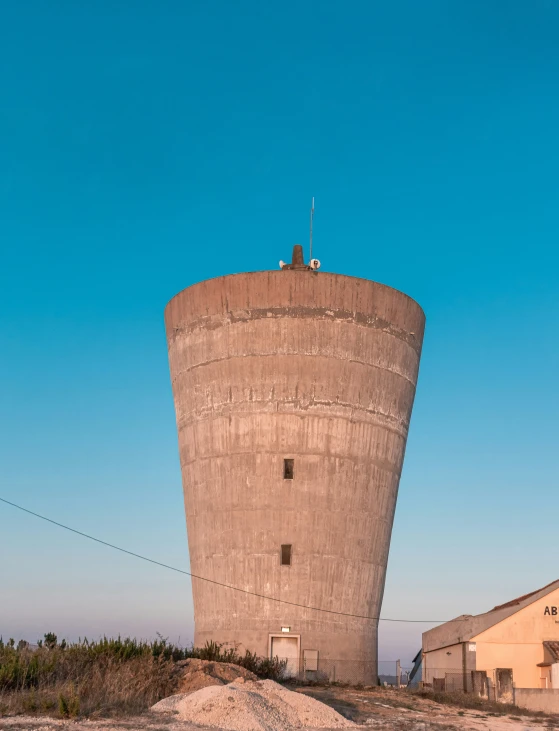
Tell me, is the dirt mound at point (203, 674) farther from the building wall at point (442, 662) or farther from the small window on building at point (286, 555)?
the building wall at point (442, 662)

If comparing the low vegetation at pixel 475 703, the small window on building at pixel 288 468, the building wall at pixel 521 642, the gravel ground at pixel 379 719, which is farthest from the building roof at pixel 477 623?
the small window on building at pixel 288 468

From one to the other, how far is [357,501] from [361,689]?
632 centimetres

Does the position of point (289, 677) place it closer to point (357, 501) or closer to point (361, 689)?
point (361, 689)

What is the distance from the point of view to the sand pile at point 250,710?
1483 centimetres

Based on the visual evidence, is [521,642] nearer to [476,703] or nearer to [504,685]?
[504,685]

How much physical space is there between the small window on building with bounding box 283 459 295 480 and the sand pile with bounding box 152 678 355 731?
467 inches

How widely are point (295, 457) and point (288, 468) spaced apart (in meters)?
0.47

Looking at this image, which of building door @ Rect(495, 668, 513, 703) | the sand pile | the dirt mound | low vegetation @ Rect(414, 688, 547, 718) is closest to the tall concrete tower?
low vegetation @ Rect(414, 688, 547, 718)

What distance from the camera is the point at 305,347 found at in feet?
97.5

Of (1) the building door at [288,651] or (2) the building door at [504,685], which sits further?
(1) the building door at [288,651]

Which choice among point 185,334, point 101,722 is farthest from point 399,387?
point 101,722

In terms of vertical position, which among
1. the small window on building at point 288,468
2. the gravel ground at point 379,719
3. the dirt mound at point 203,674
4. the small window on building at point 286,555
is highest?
the small window on building at point 288,468

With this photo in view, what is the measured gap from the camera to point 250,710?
1521 centimetres

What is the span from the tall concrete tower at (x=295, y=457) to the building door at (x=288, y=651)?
34 millimetres
